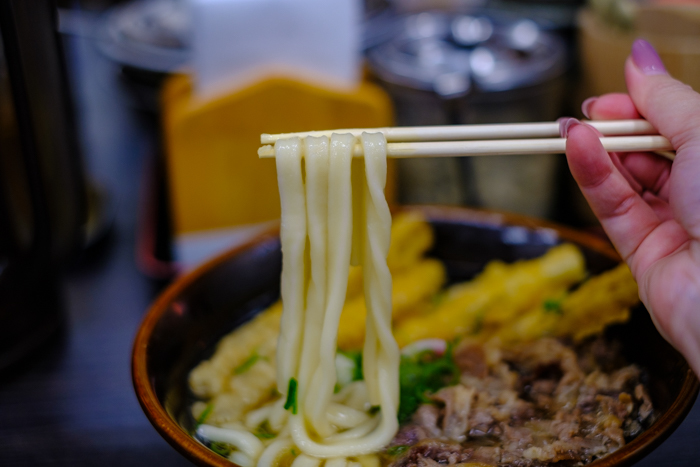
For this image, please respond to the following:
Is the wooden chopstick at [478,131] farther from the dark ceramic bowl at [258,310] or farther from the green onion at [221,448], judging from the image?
the green onion at [221,448]

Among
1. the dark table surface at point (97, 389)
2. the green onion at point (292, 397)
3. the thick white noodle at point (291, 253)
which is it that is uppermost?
the thick white noodle at point (291, 253)

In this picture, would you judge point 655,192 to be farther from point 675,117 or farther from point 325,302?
point 325,302

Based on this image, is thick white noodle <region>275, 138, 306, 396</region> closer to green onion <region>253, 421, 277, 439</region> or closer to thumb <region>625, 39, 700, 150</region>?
green onion <region>253, 421, 277, 439</region>

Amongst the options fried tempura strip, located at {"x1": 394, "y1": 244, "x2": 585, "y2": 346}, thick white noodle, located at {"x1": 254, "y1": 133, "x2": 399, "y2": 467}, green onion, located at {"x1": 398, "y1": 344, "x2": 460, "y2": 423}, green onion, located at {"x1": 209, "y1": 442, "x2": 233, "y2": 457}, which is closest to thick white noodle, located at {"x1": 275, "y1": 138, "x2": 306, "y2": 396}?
thick white noodle, located at {"x1": 254, "y1": 133, "x2": 399, "y2": 467}

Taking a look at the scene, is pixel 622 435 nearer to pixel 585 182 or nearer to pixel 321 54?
pixel 585 182

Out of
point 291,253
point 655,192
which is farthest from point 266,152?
point 655,192

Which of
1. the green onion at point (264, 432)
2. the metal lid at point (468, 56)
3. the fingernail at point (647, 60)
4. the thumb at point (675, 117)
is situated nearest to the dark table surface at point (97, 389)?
the green onion at point (264, 432)

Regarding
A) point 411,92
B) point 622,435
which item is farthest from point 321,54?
point 622,435
